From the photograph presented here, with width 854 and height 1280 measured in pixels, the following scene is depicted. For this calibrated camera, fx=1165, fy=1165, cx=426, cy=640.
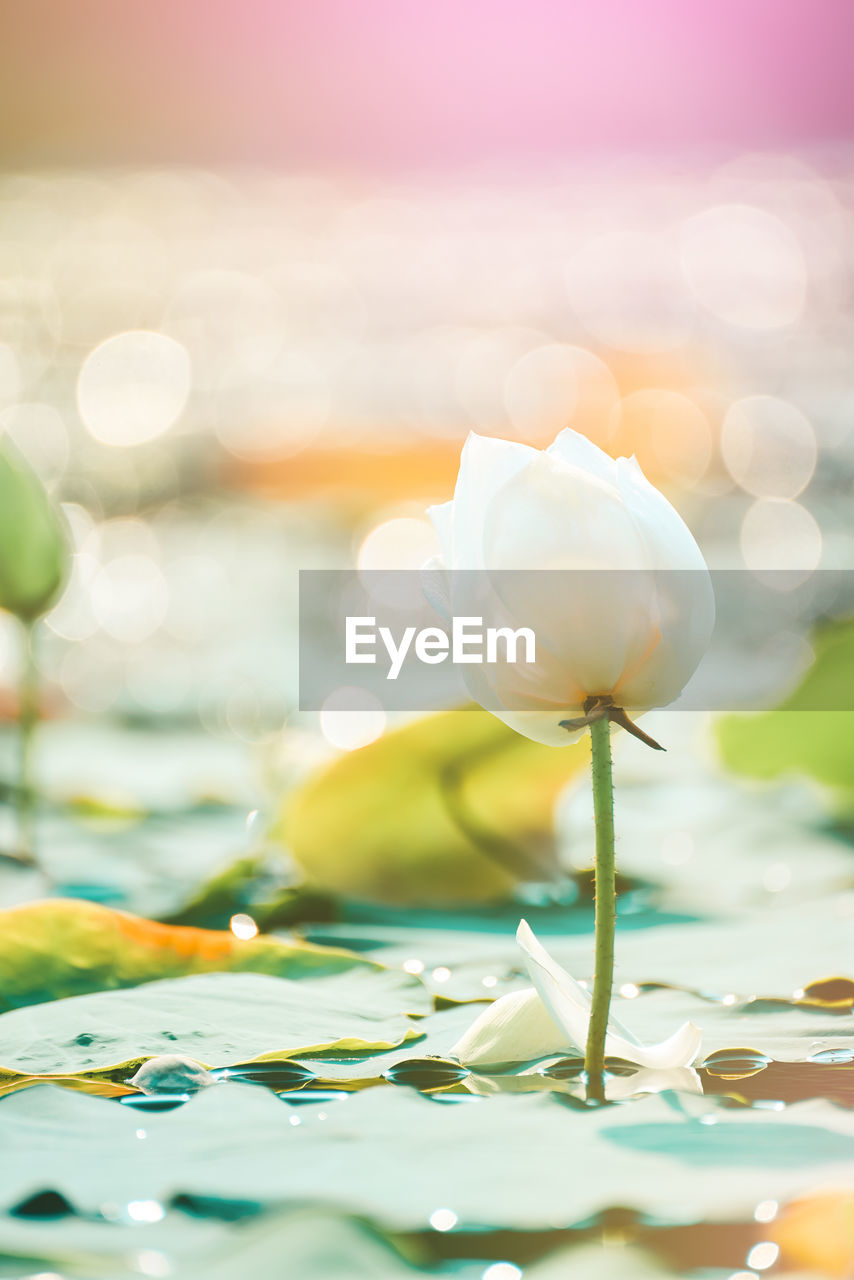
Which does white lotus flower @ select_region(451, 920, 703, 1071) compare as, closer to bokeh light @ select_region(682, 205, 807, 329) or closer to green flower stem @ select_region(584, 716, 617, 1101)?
green flower stem @ select_region(584, 716, 617, 1101)

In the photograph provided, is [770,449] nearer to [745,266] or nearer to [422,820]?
[422,820]

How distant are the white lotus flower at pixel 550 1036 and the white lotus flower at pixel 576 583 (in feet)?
0.26

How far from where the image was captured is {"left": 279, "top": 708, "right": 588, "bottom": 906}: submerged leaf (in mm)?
612

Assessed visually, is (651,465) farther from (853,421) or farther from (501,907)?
(501,907)

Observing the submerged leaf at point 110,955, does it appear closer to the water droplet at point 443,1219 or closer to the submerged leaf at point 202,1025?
the submerged leaf at point 202,1025

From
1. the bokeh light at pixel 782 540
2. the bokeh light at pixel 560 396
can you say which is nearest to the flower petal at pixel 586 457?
the bokeh light at pixel 782 540

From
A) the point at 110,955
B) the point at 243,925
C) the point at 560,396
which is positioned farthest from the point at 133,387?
the point at 110,955

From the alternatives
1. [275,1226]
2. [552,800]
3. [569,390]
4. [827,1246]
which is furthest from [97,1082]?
[569,390]

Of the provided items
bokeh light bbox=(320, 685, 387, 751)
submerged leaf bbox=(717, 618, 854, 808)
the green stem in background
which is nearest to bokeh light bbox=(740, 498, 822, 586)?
bokeh light bbox=(320, 685, 387, 751)

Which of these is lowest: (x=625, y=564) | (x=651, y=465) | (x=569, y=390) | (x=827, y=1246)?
(x=827, y=1246)

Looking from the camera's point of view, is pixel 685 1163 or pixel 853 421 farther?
pixel 853 421

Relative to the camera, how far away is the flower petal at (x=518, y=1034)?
37 centimetres

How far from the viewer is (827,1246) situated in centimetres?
26

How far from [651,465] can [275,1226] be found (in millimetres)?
2455
